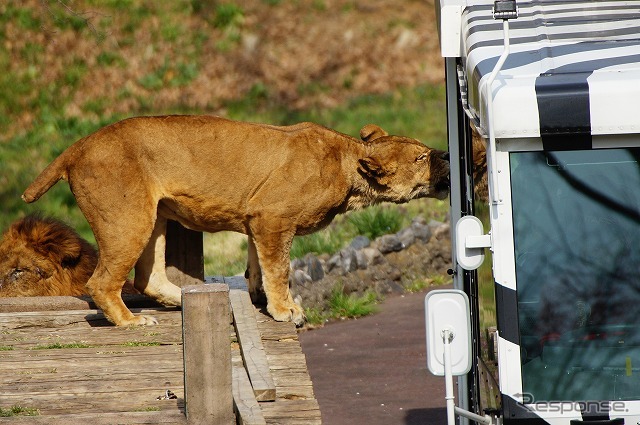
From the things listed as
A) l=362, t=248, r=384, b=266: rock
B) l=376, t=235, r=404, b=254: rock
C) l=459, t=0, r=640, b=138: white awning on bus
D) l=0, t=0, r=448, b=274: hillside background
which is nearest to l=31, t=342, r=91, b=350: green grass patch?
l=459, t=0, r=640, b=138: white awning on bus

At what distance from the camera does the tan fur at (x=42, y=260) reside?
7.31 m

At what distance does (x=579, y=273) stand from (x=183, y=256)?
3582mm

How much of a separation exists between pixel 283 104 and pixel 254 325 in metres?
15.1

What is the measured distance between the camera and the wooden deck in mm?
4574

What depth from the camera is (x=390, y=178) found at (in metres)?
6.72

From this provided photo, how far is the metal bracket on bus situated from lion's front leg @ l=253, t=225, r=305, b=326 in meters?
2.69

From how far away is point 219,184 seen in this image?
21.6 ft

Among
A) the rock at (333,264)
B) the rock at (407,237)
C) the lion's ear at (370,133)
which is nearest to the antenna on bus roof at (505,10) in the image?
the lion's ear at (370,133)

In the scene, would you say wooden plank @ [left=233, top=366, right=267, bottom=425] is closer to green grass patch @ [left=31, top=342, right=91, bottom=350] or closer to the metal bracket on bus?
the metal bracket on bus

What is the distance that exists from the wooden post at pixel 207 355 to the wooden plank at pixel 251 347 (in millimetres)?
416

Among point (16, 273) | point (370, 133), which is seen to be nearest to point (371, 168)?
point (370, 133)

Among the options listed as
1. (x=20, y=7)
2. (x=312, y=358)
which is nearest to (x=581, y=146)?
(x=312, y=358)

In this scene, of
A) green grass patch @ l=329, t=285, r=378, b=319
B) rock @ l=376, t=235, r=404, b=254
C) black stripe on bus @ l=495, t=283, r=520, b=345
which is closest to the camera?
black stripe on bus @ l=495, t=283, r=520, b=345

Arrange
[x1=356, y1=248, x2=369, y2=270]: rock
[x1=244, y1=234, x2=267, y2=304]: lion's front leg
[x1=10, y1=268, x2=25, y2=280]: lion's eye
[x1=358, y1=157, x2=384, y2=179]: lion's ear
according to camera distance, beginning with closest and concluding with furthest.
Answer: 1. [x1=358, y1=157, x2=384, y2=179]: lion's ear
2. [x1=244, y1=234, x2=267, y2=304]: lion's front leg
3. [x1=10, y1=268, x2=25, y2=280]: lion's eye
4. [x1=356, y1=248, x2=369, y2=270]: rock
